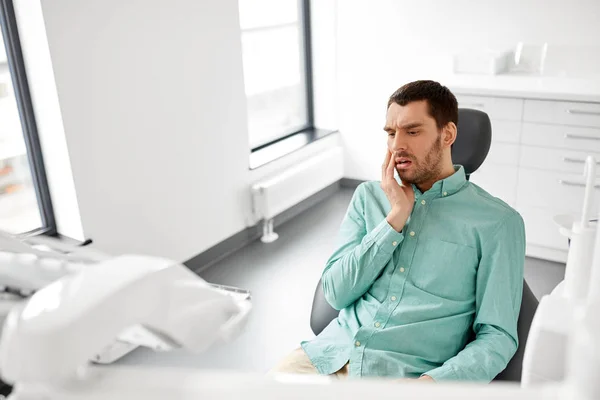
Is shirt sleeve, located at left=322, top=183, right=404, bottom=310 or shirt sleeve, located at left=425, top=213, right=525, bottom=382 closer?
shirt sleeve, located at left=425, top=213, right=525, bottom=382

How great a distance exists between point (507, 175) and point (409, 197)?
195cm

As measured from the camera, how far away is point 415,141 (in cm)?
160

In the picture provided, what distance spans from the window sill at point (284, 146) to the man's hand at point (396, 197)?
206 cm

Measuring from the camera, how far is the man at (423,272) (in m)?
1.49

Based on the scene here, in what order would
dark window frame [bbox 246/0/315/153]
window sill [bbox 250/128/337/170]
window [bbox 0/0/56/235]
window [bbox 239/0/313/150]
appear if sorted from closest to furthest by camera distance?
window [bbox 0/0/56/235], window sill [bbox 250/128/337/170], window [bbox 239/0/313/150], dark window frame [bbox 246/0/315/153]

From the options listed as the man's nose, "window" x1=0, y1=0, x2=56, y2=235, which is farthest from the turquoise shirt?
"window" x1=0, y1=0, x2=56, y2=235

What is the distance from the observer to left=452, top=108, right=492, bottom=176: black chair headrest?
78.7 inches

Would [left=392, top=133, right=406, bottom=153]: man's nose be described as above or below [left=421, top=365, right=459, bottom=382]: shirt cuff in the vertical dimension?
above

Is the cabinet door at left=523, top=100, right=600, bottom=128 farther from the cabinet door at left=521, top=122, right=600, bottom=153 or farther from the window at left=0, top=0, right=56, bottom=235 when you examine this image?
the window at left=0, top=0, right=56, bottom=235

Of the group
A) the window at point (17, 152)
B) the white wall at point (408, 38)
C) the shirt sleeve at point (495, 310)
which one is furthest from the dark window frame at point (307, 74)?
the shirt sleeve at point (495, 310)

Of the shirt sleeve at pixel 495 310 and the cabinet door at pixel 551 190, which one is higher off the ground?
the shirt sleeve at pixel 495 310

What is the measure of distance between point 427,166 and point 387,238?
24cm

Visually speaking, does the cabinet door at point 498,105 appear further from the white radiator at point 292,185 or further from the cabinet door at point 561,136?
the white radiator at point 292,185

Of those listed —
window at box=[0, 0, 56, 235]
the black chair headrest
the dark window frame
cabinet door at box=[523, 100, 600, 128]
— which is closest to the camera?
the black chair headrest
